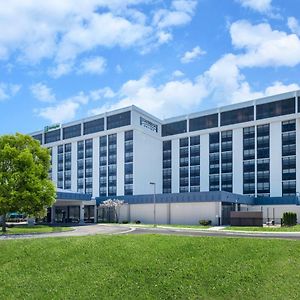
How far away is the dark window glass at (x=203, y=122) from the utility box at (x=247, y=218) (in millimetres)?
42436

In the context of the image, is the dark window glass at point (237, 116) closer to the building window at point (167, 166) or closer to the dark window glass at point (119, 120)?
the building window at point (167, 166)

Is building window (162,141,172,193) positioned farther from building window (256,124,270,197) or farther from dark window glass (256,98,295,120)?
dark window glass (256,98,295,120)

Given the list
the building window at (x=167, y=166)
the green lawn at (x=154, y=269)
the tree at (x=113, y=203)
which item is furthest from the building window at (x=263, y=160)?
the green lawn at (x=154, y=269)

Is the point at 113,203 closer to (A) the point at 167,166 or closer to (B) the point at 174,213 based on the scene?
(B) the point at 174,213

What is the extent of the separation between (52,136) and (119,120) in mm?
24813

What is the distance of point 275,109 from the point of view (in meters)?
86.4

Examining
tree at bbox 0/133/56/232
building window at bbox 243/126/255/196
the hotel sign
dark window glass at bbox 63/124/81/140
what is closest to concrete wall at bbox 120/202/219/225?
building window at bbox 243/126/255/196

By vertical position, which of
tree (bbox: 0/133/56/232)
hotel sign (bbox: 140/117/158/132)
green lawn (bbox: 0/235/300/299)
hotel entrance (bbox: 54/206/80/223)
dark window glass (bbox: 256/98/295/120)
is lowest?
hotel entrance (bbox: 54/206/80/223)

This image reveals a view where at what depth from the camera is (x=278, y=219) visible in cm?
7562

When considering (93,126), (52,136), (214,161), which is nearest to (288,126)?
(214,161)

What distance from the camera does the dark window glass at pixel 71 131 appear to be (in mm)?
104613

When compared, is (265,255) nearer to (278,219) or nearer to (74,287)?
(74,287)

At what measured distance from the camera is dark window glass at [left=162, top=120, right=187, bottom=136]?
10019 cm

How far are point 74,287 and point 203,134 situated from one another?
79.8 m
